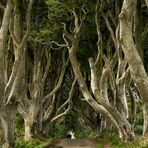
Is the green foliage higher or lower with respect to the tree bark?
lower

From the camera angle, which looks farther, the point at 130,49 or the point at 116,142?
the point at 116,142

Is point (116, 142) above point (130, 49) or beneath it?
beneath

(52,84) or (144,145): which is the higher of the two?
(52,84)

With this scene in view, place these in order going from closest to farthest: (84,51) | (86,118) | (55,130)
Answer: (84,51)
(86,118)
(55,130)

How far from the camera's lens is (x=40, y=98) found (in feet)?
89.2

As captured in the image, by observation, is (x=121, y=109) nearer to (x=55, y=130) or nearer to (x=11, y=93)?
(x=11, y=93)

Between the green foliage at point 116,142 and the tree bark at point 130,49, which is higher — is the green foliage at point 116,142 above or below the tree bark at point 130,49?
below

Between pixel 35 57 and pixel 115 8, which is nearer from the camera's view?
pixel 115 8

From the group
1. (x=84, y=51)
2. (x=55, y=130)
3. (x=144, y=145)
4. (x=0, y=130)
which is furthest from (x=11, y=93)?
(x=55, y=130)

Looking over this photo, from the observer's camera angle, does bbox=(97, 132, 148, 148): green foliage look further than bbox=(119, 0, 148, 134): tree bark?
Yes

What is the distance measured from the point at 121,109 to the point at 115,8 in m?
5.06

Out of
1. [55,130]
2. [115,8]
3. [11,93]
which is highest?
[115,8]

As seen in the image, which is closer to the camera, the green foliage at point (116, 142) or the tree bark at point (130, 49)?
the tree bark at point (130, 49)

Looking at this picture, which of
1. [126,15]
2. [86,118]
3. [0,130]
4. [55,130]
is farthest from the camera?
[55,130]
